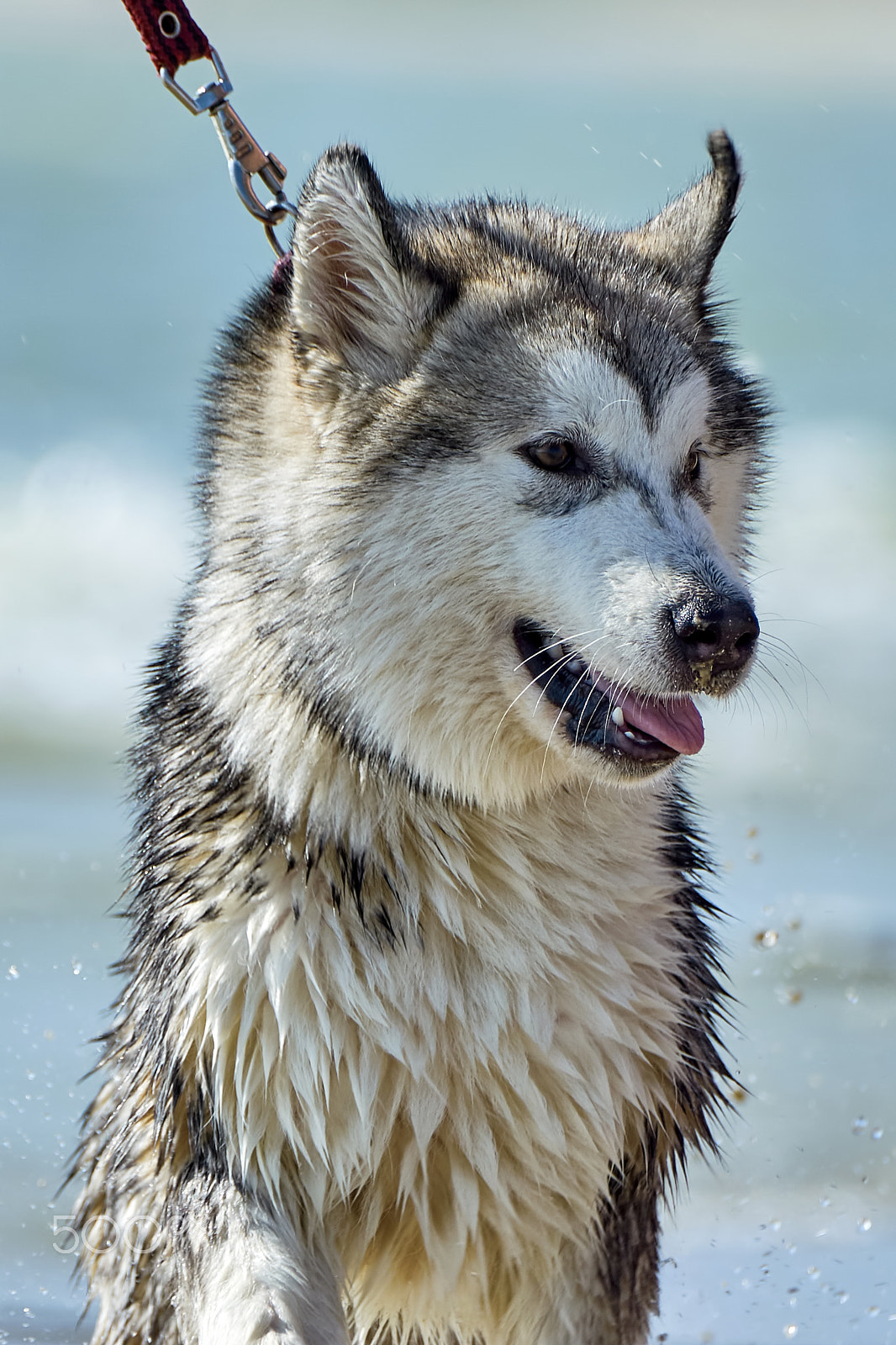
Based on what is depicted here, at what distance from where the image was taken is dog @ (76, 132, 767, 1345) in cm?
317

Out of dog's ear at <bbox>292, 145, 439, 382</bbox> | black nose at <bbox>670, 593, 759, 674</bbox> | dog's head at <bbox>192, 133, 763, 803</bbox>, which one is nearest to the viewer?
black nose at <bbox>670, 593, 759, 674</bbox>

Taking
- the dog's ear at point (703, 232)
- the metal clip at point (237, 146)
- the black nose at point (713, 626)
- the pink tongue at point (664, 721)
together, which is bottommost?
the pink tongue at point (664, 721)

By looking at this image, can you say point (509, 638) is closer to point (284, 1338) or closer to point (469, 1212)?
point (469, 1212)

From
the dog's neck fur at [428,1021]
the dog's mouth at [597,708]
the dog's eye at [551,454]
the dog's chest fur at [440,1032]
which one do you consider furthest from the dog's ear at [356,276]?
the dog's chest fur at [440,1032]

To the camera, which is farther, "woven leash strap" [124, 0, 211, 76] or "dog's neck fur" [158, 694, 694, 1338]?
"woven leash strap" [124, 0, 211, 76]

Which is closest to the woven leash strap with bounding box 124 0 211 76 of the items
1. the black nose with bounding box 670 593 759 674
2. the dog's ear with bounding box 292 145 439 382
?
the dog's ear with bounding box 292 145 439 382

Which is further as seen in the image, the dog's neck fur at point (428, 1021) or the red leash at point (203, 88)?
the red leash at point (203, 88)

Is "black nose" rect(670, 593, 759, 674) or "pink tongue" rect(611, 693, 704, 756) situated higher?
"black nose" rect(670, 593, 759, 674)

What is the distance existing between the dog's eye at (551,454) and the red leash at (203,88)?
114 cm

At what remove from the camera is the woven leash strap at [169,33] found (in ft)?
13.0

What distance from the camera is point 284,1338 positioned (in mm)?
3016

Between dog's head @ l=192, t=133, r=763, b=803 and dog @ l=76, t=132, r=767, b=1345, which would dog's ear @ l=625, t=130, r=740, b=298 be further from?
dog's head @ l=192, t=133, r=763, b=803

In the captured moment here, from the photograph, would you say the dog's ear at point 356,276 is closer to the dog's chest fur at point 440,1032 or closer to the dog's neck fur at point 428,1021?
the dog's neck fur at point 428,1021

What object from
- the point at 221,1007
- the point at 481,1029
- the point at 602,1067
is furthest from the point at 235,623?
the point at 602,1067
